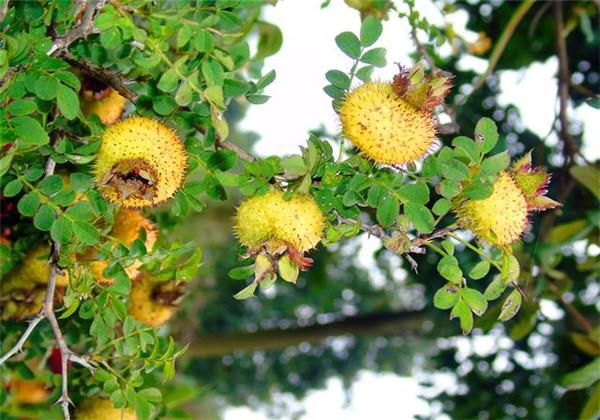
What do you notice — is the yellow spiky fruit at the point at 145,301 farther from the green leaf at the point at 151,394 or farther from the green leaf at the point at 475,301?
the green leaf at the point at 475,301

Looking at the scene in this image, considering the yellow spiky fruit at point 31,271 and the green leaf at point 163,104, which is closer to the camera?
the green leaf at point 163,104

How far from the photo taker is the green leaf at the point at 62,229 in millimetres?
605

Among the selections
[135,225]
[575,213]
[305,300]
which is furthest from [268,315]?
[135,225]

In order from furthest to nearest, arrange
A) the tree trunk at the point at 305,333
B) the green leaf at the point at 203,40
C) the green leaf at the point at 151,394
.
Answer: the tree trunk at the point at 305,333, the green leaf at the point at 151,394, the green leaf at the point at 203,40

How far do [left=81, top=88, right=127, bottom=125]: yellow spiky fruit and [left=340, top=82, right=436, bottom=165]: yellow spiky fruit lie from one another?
25 cm

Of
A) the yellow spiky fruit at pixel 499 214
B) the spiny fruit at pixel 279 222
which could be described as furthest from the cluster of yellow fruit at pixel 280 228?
the yellow spiky fruit at pixel 499 214

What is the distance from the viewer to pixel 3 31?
596 mm

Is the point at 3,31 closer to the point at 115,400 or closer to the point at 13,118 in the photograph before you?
the point at 13,118

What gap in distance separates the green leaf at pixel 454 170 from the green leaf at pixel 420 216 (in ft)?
0.09

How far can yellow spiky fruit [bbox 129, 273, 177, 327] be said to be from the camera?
2.60 feet

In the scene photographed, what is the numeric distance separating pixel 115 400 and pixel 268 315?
6.10 ft

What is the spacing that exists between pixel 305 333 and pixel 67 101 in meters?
1.27

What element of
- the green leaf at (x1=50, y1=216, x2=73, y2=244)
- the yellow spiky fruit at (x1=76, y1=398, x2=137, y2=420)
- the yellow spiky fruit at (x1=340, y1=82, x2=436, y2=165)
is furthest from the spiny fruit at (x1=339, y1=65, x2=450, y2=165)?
the yellow spiky fruit at (x1=76, y1=398, x2=137, y2=420)

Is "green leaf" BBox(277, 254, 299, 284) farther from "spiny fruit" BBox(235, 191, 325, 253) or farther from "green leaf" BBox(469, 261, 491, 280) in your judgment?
"green leaf" BBox(469, 261, 491, 280)
